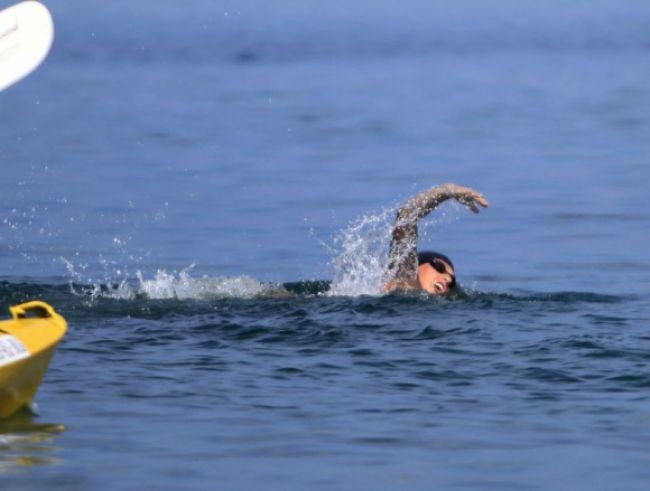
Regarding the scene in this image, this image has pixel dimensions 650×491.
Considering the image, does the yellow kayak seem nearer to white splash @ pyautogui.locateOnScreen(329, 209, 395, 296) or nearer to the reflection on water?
the reflection on water

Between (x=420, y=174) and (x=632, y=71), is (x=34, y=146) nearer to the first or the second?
(x=420, y=174)

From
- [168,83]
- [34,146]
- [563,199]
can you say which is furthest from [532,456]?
[168,83]

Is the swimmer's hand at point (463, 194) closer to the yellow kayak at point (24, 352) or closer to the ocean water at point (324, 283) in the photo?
the ocean water at point (324, 283)

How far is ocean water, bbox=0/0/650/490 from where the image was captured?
8.33 meters

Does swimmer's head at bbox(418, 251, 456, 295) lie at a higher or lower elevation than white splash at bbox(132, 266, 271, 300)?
higher

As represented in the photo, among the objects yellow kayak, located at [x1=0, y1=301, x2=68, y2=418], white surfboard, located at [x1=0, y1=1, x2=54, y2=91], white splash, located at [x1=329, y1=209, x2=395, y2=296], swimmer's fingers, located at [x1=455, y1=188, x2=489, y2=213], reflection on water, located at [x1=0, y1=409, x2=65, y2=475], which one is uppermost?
white surfboard, located at [x1=0, y1=1, x2=54, y2=91]

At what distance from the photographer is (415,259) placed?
Answer: 38.9 ft

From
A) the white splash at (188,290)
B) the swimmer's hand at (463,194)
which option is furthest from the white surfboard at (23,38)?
the swimmer's hand at (463,194)

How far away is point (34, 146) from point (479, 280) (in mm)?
11834

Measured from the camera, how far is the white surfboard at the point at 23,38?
10609 mm

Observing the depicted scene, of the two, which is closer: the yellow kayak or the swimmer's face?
the yellow kayak

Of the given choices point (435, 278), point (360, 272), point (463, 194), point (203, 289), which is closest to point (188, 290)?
point (203, 289)

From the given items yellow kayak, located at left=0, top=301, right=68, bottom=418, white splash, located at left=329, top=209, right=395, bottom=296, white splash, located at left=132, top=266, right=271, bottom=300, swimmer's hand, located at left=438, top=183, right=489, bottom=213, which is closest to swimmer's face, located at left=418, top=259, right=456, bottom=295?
white splash, located at left=329, top=209, right=395, bottom=296

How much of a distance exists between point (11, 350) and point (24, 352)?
8cm
